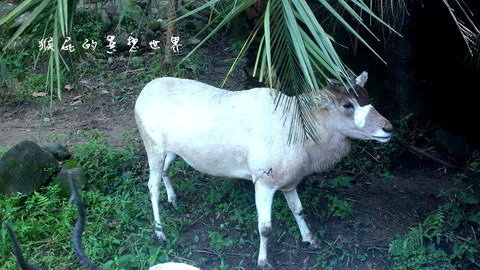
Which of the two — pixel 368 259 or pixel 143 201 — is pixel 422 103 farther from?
pixel 143 201

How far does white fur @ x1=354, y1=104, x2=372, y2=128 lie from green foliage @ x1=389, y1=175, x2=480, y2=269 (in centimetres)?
122

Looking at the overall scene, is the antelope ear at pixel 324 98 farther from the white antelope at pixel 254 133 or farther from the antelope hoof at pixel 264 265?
the antelope hoof at pixel 264 265

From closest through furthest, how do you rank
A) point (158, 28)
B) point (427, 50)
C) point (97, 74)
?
point (427, 50) < point (97, 74) < point (158, 28)

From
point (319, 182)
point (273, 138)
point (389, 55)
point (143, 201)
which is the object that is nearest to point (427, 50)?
point (389, 55)

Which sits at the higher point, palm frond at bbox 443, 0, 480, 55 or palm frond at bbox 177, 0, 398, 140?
palm frond at bbox 177, 0, 398, 140

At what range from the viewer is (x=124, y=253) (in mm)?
5828

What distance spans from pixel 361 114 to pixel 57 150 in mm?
3573

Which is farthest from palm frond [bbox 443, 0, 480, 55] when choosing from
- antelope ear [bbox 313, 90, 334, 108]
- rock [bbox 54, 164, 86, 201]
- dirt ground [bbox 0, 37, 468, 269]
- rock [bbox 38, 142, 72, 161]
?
rock [bbox 38, 142, 72, 161]

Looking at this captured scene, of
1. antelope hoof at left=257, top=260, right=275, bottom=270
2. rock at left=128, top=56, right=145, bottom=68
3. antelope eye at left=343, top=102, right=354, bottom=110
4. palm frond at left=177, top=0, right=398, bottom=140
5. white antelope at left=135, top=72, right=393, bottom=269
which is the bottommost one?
rock at left=128, top=56, right=145, bottom=68

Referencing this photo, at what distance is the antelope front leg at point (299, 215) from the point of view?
19.4ft

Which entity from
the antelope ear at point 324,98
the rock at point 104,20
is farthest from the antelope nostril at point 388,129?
the rock at point 104,20

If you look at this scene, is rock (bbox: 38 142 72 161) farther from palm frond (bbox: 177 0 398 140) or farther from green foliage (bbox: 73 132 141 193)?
palm frond (bbox: 177 0 398 140)

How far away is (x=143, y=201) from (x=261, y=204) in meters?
1.48

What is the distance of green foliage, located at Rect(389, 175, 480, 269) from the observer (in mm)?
5730
